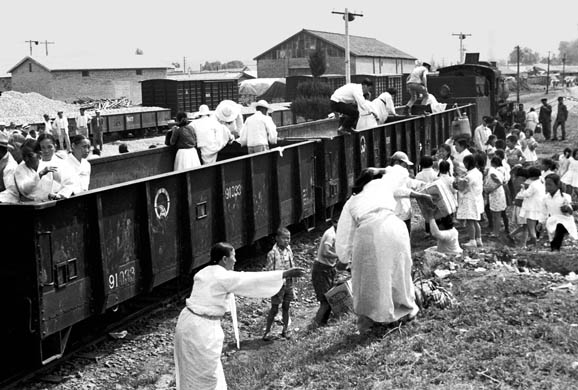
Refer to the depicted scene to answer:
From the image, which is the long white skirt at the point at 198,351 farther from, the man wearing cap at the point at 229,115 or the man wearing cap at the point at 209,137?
the man wearing cap at the point at 229,115

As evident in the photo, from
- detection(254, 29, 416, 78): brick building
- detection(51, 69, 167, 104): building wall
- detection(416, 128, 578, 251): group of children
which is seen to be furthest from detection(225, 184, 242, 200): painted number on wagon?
detection(254, 29, 416, 78): brick building

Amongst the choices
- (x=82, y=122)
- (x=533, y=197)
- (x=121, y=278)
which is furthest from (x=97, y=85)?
(x=121, y=278)

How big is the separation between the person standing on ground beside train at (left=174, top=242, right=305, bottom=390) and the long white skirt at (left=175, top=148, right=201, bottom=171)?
261 inches

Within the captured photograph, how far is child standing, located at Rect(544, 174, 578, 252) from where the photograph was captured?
11.4 m

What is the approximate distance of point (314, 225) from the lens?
14477 mm

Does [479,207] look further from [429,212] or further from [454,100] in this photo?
[454,100]

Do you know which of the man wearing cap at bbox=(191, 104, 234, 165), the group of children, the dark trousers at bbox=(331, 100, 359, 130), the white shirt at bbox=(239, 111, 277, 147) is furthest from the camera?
the dark trousers at bbox=(331, 100, 359, 130)

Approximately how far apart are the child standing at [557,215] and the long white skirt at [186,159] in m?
5.11

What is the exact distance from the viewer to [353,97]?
53.3 ft

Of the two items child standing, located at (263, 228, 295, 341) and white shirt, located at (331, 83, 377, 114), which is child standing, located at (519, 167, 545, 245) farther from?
white shirt, located at (331, 83, 377, 114)

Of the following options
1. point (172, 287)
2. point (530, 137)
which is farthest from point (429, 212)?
point (530, 137)

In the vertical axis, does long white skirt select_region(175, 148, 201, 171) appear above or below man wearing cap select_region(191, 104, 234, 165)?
below

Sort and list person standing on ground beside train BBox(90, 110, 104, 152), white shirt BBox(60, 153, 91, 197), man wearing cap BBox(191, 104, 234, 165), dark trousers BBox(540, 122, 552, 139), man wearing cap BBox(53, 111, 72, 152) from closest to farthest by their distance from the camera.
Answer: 1. white shirt BBox(60, 153, 91, 197)
2. man wearing cap BBox(191, 104, 234, 165)
3. man wearing cap BBox(53, 111, 72, 152)
4. dark trousers BBox(540, 122, 552, 139)
5. person standing on ground beside train BBox(90, 110, 104, 152)

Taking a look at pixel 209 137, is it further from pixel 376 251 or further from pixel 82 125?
pixel 82 125
